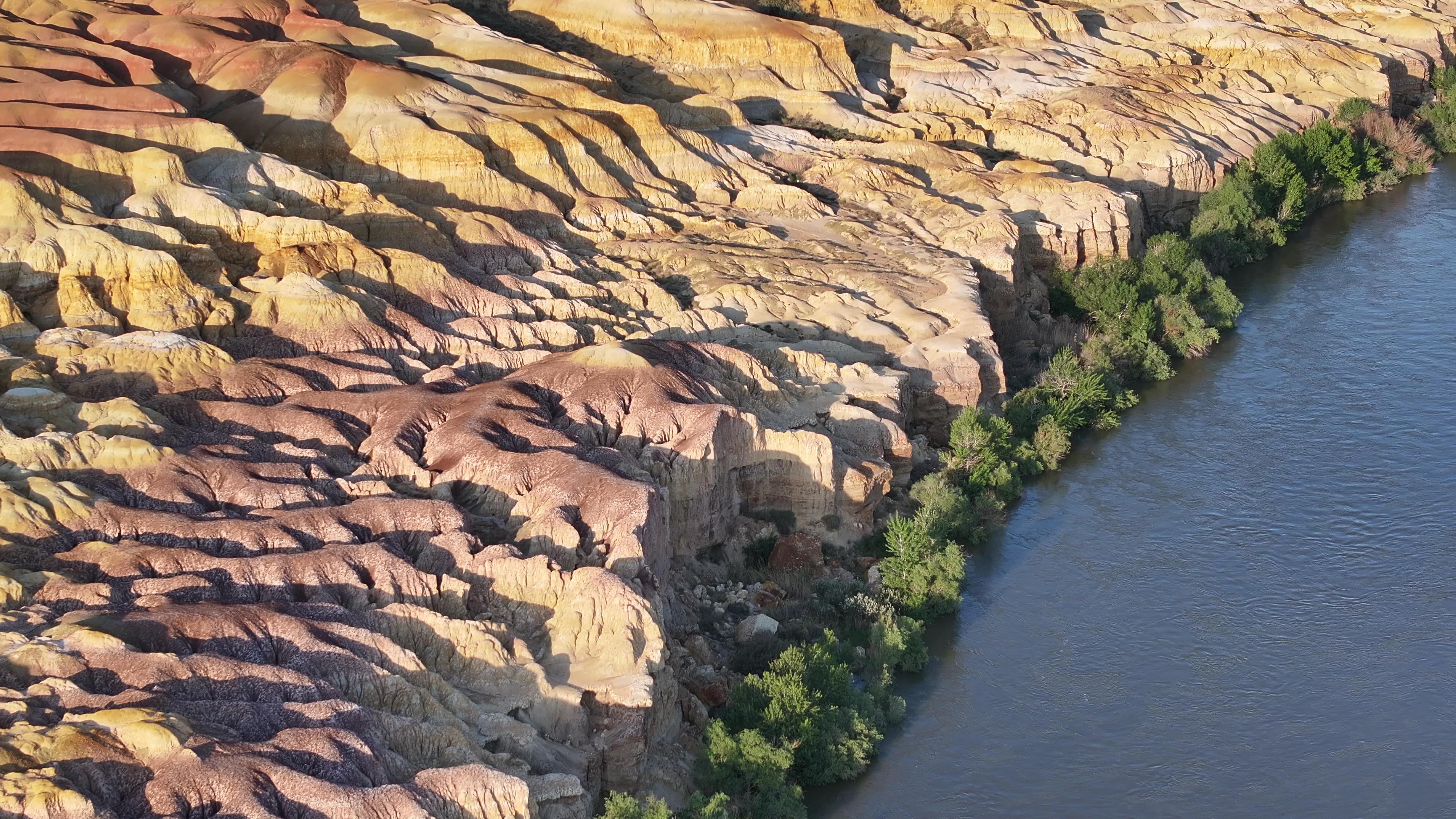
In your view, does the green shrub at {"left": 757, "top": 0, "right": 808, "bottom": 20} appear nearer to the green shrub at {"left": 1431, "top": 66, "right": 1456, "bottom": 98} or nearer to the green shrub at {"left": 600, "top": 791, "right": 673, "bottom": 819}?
the green shrub at {"left": 1431, "top": 66, "right": 1456, "bottom": 98}

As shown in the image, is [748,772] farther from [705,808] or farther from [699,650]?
[699,650]

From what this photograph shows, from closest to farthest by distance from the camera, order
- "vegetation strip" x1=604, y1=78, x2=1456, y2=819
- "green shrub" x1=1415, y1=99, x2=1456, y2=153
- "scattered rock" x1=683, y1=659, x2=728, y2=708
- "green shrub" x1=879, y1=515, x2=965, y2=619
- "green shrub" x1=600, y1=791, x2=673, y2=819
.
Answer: "green shrub" x1=600, y1=791, x2=673, y2=819 < "vegetation strip" x1=604, y1=78, x2=1456, y2=819 < "scattered rock" x1=683, y1=659, x2=728, y2=708 < "green shrub" x1=879, y1=515, x2=965, y2=619 < "green shrub" x1=1415, y1=99, x2=1456, y2=153

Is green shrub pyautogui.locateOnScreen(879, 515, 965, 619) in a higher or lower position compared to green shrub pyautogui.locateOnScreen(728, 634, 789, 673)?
higher

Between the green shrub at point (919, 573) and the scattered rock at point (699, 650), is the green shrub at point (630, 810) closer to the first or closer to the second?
the scattered rock at point (699, 650)

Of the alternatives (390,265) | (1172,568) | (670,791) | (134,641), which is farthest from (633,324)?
(134,641)

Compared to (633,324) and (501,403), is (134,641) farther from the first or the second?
(633,324)

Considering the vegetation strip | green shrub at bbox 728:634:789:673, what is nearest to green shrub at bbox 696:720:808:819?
the vegetation strip
